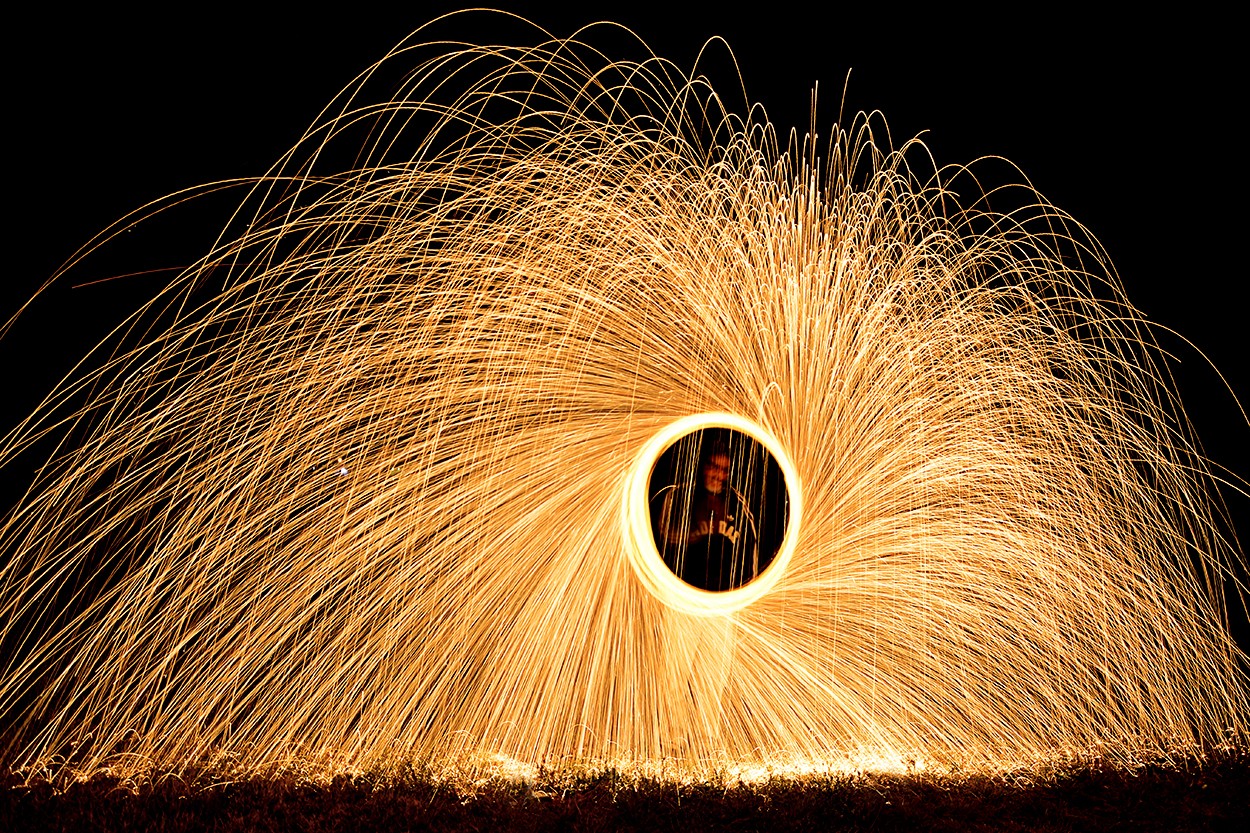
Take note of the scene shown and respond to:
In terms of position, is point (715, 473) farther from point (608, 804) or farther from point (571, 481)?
point (608, 804)

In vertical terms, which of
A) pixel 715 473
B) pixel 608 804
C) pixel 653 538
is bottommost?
pixel 608 804

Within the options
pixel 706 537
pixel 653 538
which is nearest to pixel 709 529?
pixel 706 537

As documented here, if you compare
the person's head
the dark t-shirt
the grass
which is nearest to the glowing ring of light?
the dark t-shirt

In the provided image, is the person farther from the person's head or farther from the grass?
the grass

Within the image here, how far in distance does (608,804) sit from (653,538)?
5.81ft

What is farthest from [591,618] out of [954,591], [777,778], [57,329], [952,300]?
[57,329]

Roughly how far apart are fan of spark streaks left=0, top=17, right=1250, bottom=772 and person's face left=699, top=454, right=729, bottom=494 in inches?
14.7

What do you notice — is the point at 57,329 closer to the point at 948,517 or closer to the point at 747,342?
the point at 747,342

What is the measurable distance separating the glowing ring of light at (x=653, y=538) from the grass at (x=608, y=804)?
3.70 ft

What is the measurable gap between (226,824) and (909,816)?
3665mm

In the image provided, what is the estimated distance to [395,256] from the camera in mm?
7098

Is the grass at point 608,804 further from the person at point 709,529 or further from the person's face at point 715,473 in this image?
the person's face at point 715,473

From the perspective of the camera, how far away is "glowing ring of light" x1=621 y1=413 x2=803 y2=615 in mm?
6770

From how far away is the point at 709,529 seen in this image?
23.0 ft
